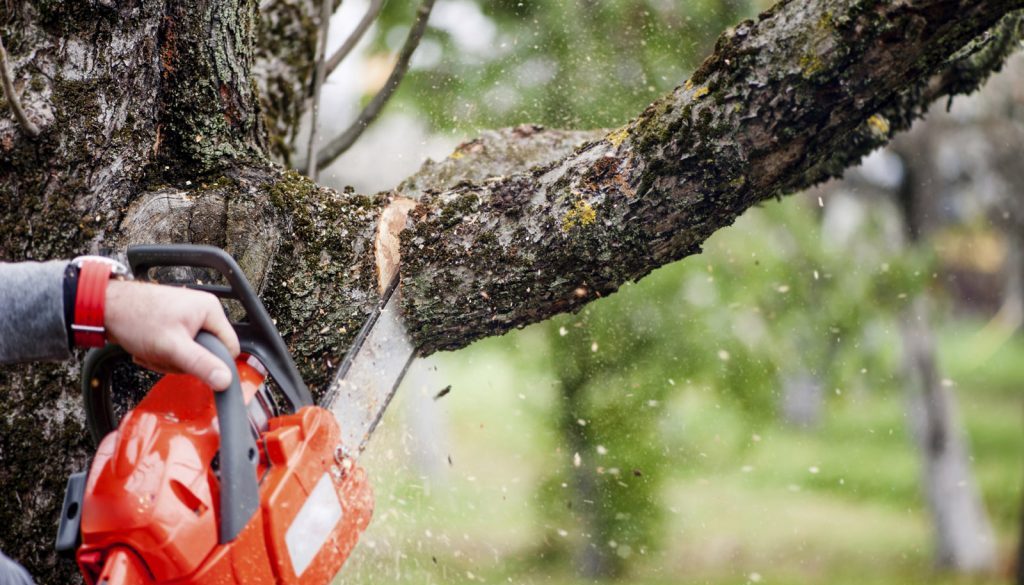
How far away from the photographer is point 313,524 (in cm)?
130

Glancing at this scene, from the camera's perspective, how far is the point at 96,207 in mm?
1498

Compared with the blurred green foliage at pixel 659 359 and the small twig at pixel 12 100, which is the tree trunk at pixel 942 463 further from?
the small twig at pixel 12 100

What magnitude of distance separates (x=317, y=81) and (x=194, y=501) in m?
1.48

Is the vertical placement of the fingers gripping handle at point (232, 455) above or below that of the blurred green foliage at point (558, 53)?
below

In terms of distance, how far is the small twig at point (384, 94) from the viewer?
2.36 m

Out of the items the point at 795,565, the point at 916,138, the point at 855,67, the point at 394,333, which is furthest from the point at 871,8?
the point at 795,565

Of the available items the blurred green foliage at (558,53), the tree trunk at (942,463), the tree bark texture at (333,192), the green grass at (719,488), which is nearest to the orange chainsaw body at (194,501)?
the tree bark texture at (333,192)

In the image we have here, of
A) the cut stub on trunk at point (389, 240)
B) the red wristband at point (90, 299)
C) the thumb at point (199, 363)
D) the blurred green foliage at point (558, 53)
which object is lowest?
the thumb at point (199, 363)

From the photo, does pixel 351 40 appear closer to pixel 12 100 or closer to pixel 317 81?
pixel 317 81

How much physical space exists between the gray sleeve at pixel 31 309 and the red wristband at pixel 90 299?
0.08ft

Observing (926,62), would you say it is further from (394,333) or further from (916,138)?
(916,138)

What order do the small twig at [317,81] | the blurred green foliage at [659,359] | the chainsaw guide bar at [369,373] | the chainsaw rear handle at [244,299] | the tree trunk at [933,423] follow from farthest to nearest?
1. the tree trunk at [933,423]
2. the blurred green foliage at [659,359]
3. the small twig at [317,81]
4. the chainsaw guide bar at [369,373]
5. the chainsaw rear handle at [244,299]

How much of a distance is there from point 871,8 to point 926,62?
0.15m

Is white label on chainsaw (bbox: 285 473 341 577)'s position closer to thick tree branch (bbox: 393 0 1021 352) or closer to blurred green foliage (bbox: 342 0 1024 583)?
thick tree branch (bbox: 393 0 1021 352)
